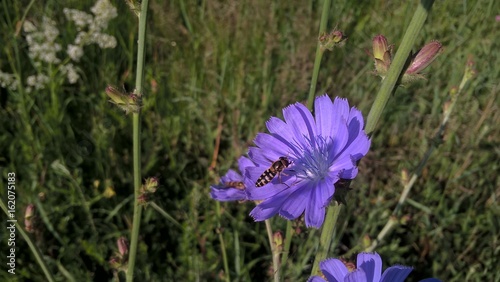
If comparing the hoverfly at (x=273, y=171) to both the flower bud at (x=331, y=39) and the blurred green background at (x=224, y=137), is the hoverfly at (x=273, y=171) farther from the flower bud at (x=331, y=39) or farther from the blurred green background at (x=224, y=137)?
the blurred green background at (x=224, y=137)

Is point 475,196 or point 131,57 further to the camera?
point 131,57

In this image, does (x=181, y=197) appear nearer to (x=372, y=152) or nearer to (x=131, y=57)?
(x=131, y=57)

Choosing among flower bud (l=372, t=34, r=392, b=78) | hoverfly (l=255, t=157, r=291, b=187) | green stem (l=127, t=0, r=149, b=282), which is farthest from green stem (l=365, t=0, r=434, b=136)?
green stem (l=127, t=0, r=149, b=282)

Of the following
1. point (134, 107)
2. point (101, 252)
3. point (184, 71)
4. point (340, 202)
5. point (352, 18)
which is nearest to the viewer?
point (340, 202)

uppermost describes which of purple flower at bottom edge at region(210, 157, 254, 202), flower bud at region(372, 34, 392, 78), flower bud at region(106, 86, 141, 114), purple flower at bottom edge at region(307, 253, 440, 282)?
flower bud at region(372, 34, 392, 78)

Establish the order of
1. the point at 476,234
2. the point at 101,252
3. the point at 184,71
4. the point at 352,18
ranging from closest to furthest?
the point at 101,252 < the point at 476,234 < the point at 184,71 < the point at 352,18

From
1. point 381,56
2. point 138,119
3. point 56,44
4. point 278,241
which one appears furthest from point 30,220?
point 56,44

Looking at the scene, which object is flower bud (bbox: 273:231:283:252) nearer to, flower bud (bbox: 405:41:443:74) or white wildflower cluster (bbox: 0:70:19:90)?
flower bud (bbox: 405:41:443:74)

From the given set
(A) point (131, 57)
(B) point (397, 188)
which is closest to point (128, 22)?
(A) point (131, 57)
